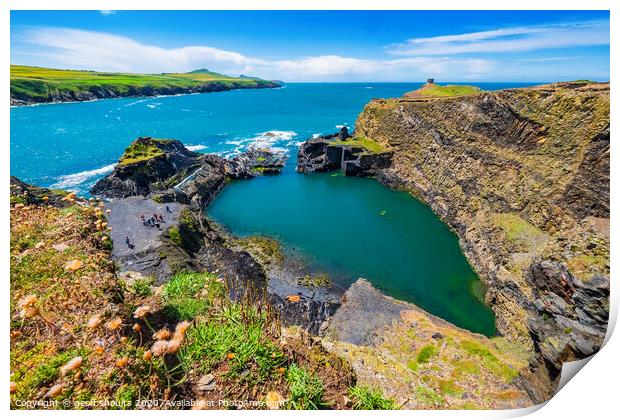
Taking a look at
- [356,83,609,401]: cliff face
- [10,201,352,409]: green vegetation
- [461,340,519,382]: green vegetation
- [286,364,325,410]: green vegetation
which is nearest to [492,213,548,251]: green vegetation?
[356,83,609,401]: cliff face

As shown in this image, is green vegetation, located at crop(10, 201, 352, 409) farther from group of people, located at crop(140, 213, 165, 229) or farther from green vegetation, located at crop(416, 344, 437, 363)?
group of people, located at crop(140, 213, 165, 229)

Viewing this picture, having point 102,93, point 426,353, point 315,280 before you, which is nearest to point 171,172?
point 315,280

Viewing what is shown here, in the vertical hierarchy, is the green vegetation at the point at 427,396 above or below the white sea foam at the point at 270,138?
above

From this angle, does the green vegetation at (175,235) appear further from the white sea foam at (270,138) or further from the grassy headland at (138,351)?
the white sea foam at (270,138)

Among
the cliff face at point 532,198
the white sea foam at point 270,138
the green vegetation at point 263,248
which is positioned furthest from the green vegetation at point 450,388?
the white sea foam at point 270,138
